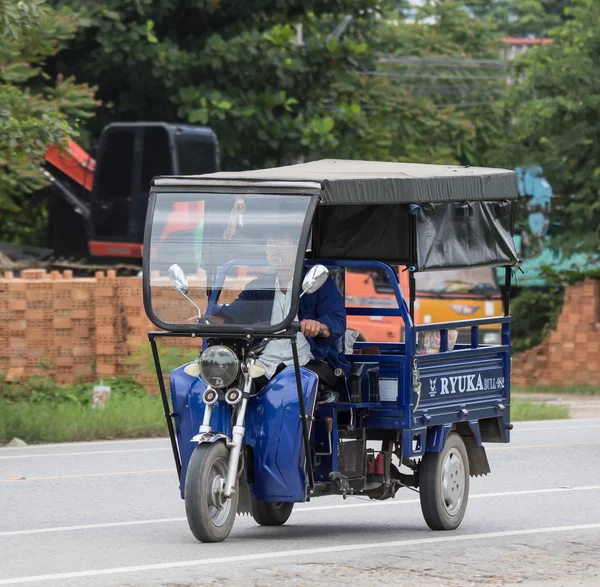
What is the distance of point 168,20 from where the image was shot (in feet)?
102

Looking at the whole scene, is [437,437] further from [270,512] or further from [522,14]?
[522,14]

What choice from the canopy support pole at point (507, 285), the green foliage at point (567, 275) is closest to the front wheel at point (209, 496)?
the canopy support pole at point (507, 285)

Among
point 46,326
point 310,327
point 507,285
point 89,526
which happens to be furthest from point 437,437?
point 46,326

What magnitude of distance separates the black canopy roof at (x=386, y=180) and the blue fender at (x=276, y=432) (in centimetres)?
110

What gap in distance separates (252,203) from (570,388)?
711 inches

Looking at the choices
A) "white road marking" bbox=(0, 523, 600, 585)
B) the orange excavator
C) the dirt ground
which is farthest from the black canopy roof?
the orange excavator

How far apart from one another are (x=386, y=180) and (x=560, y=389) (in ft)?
57.7

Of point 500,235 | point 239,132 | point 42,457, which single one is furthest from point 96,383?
point 239,132

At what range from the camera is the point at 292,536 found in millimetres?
9398

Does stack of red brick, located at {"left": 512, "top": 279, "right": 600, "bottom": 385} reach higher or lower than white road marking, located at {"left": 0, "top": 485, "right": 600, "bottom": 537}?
higher

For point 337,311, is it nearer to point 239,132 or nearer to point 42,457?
point 42,457

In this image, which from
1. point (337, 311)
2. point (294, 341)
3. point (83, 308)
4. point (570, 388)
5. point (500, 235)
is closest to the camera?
point (294, 341)

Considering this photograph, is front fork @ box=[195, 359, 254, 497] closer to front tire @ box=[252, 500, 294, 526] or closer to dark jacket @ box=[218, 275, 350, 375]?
dark jacket @ box=[218, 275, 350, 375]

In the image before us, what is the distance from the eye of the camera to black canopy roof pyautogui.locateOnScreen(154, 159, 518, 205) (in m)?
8.77
